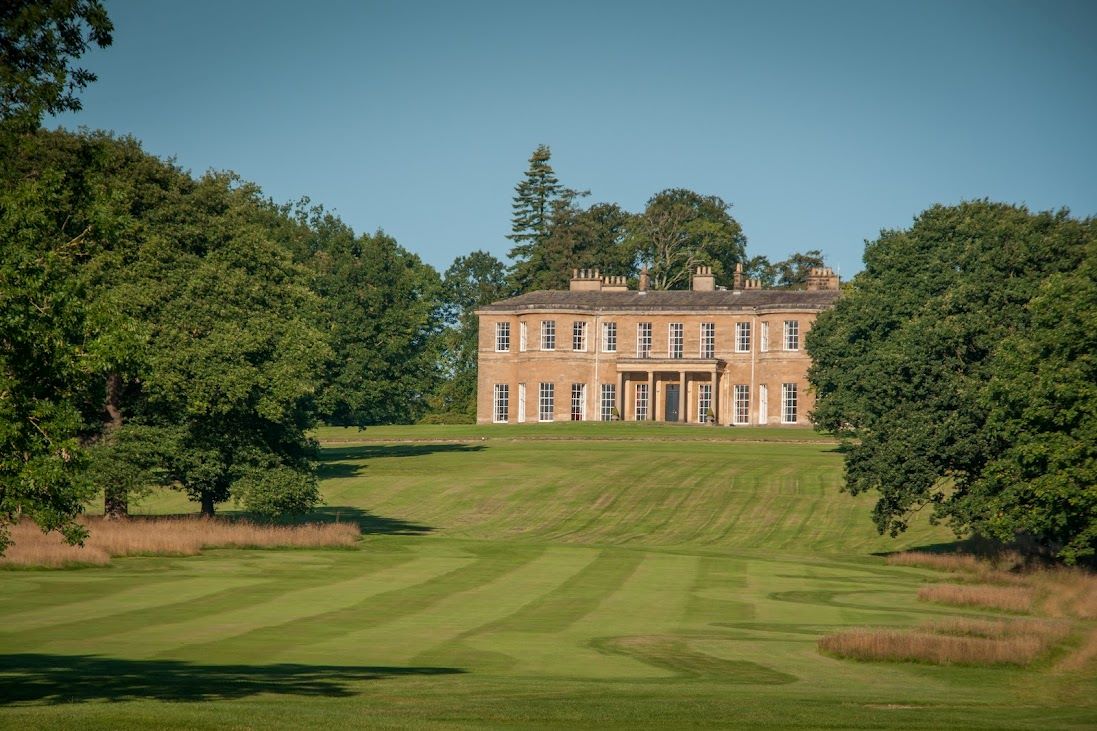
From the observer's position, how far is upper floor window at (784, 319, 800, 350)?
343 ft

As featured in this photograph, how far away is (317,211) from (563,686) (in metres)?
125

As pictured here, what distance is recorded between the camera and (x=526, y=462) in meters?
83.1

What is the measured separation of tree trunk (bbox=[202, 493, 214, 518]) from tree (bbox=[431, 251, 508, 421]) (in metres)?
68.5

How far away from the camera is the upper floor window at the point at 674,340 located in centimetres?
10931

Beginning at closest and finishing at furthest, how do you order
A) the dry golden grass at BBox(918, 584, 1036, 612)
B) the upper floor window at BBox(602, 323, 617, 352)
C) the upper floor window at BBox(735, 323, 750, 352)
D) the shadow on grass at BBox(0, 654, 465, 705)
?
1. the shadow on grass at BBox(0, 654, 465, 705)
2. the dry golden grass at BBox(918, 584, 1036, 612)
3. the upper floor window at BBox(735, 323, 750, 352)
4. the upper floor window at BBox(602, 323, 617, 352)

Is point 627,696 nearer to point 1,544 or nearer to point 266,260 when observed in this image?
point 1,544

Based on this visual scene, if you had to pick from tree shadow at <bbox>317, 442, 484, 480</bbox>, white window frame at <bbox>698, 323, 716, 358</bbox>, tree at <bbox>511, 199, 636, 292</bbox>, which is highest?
tree at <bbox>511, 199, 636, 292</bbox>

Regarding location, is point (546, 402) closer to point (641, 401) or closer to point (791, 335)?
point (641, 401)

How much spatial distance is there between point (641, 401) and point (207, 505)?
5772 cm

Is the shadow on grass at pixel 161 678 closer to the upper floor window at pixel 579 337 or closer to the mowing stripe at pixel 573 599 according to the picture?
the mowing stripe at pixel 573 599

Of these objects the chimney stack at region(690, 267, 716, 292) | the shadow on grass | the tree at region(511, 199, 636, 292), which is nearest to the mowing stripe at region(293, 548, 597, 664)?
the shadow on grass

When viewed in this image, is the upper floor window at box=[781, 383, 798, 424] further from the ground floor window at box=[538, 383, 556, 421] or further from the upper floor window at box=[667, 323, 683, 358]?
the ground floor window at box=[538, 383, 556, 421]

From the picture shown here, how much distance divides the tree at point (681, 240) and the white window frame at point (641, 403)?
42.2 meters

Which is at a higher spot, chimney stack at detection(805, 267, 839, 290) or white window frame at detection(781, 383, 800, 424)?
chimney stack at detection(805, 267, 839, 290)
